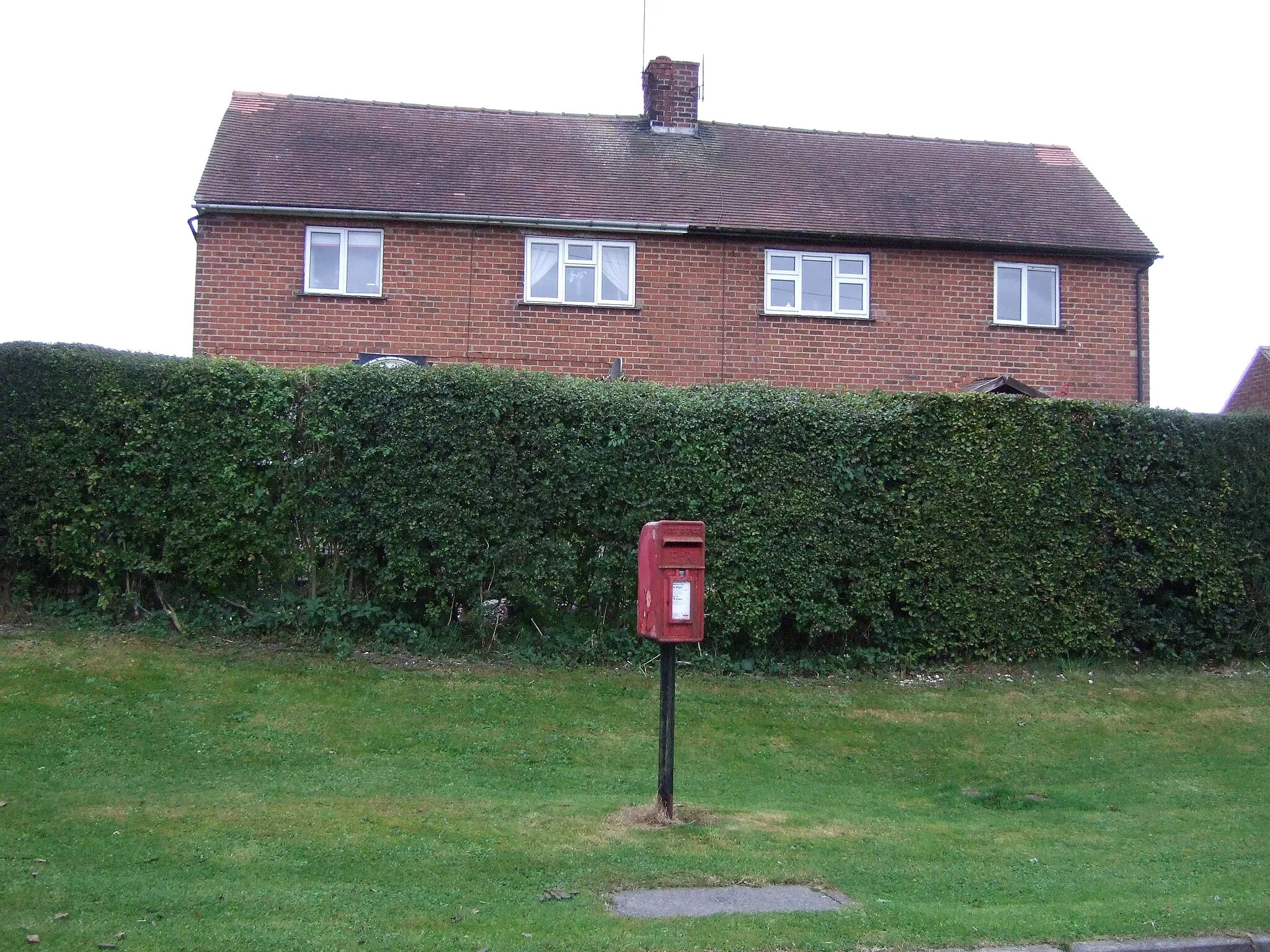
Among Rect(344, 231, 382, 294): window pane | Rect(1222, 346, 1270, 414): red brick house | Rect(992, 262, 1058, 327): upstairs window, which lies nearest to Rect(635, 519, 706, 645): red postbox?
Rect(344, 231, 382, 294): window pane

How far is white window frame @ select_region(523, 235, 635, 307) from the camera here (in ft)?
59.4

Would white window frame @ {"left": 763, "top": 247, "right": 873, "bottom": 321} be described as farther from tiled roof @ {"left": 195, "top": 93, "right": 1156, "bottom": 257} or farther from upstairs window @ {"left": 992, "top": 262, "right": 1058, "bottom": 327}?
upstairs window @ {"left": 992, "top": 262, "right": 1058, "bottom": 327}

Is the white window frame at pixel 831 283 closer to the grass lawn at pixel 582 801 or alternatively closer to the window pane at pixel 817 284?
the window pane at pixel 817 284

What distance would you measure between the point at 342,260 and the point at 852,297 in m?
8.25

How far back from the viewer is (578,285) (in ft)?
60.0

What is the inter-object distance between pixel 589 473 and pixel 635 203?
307 inches

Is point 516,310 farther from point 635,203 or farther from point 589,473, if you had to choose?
point 589,473

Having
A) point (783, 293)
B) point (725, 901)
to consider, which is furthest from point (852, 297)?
point (725, 901)

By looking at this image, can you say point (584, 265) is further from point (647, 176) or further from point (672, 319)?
point (647, 176)

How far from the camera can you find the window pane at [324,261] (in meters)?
17.8

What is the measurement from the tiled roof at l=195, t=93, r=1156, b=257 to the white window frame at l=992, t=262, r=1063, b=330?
0.45 metres

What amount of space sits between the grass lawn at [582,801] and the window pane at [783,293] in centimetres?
790

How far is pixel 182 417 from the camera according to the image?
38.7 ft

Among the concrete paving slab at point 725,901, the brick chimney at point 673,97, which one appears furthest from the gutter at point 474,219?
the concrete paving slab at point 725,901
